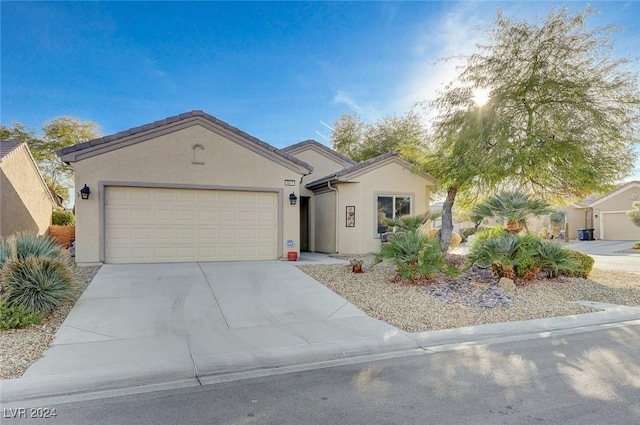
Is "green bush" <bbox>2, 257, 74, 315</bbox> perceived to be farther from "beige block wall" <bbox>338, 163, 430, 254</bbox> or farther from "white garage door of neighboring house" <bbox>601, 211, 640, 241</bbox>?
"white garage door of neighboring house" <bbox>601, 211, 640, 241</bbox>

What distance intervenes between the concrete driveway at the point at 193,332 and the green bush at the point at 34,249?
0.95 metres

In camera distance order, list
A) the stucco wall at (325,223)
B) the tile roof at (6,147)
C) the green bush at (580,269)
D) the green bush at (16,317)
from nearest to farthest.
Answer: the green bush at (16,317), the green bush at (580,269), the tile roof at (6,147), the stucco wall at (325,223)

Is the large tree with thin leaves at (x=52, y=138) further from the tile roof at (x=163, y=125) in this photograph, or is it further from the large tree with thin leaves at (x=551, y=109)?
the large tree with thin leaves at (x=551, y=109)

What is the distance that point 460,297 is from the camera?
7707mm

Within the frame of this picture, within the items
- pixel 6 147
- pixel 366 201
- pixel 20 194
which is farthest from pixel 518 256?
pixel 6 147

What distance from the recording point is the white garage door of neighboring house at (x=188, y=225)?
430 inches

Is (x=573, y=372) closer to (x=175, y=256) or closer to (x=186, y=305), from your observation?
(x=186, y=305)

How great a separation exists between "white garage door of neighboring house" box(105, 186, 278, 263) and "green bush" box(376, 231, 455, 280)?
481 centimetres

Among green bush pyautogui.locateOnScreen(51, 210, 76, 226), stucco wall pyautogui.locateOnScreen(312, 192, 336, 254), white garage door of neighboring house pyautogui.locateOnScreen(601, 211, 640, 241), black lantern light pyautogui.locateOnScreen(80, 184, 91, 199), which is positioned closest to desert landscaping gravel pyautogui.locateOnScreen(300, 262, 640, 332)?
stucco wall pyautogui.locateOnScreen(312, 192, 336, 254)

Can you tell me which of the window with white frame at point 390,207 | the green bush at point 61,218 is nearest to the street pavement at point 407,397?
the window with white frame at point 390,207

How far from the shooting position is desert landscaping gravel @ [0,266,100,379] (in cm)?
416

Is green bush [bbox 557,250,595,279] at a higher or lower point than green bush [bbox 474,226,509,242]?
lower

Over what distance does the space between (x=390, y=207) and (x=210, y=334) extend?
1068cm

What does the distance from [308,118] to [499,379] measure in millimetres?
16044
